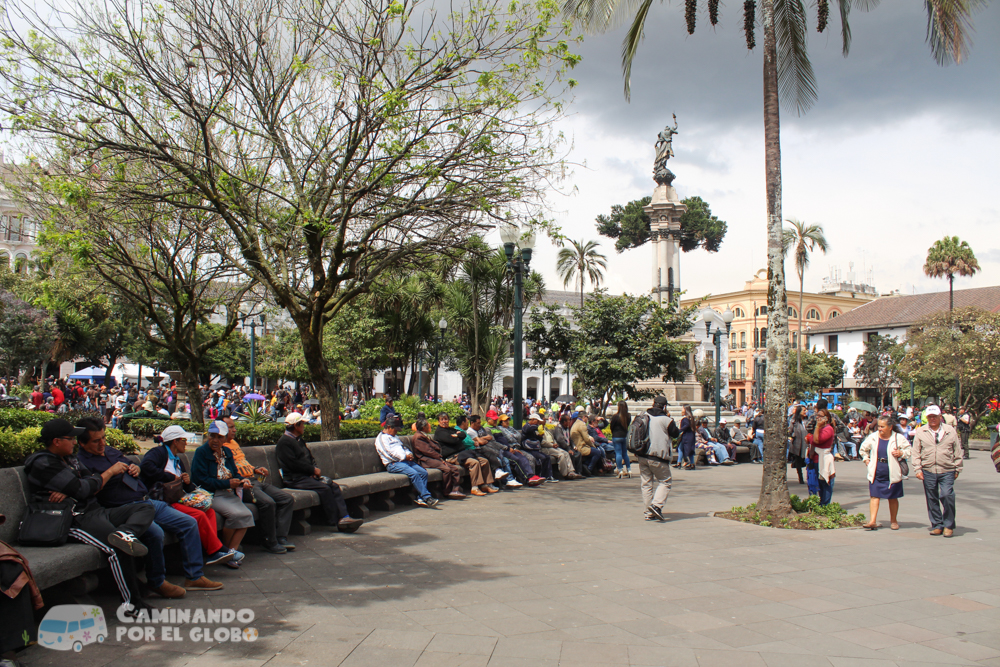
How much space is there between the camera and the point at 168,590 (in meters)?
5.16

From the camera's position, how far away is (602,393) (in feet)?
54.5

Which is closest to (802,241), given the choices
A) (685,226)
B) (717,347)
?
(685,226)

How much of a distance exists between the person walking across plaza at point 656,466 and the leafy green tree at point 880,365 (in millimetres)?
49883

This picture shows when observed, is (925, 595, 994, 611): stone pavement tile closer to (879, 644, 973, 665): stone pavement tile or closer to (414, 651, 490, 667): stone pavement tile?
(879, 644, 973, 665): stone pavement tile

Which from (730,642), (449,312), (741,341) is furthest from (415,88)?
(741,341)

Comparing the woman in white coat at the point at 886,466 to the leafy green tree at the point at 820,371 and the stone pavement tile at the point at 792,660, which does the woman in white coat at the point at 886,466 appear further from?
the leafy green tree at the point at 820,371

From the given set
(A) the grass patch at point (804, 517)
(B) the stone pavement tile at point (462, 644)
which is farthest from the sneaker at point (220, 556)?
(A) the grass patch at point (804, 517)

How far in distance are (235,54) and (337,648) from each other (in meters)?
8.61

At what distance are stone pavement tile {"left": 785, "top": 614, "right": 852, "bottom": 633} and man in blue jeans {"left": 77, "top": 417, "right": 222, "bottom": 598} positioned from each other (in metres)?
4.34

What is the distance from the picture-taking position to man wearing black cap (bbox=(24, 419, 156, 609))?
4.76m

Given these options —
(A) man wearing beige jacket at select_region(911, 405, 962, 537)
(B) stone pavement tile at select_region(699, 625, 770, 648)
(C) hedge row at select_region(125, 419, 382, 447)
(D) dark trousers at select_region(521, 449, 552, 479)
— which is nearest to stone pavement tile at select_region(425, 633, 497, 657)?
(B) stone pavement tile at select_region(699, 625, 770, 648)

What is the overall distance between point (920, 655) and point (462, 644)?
2826 millimetres

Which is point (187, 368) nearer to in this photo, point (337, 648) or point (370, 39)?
point (370, 39)

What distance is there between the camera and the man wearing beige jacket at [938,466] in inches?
328
